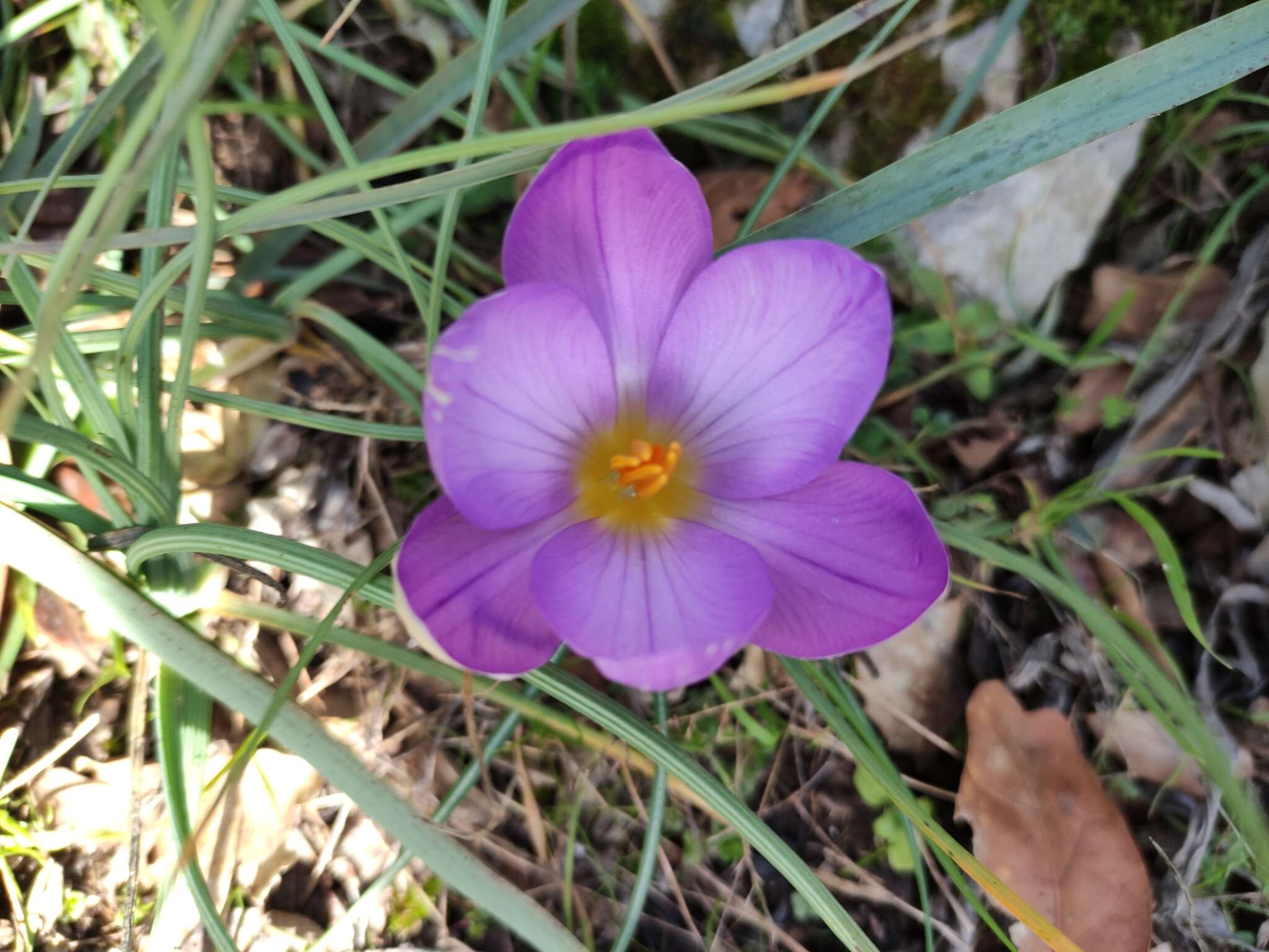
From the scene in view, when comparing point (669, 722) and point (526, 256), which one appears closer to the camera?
point (526, 256)

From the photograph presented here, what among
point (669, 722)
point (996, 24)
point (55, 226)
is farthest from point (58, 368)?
point (996, 24)

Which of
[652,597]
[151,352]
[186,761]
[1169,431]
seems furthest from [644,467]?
[1169,431]

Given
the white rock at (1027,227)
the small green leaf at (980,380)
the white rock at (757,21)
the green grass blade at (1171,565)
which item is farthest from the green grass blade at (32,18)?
the green grass blade at (1171,565)

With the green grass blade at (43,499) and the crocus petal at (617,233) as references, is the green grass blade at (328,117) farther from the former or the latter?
the green grass blade at (43,499)

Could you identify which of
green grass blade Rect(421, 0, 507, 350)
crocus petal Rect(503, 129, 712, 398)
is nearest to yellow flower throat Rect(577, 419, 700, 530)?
crocus petal Rect(503, 129, 712, 398)

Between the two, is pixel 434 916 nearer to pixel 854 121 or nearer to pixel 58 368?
pixel 58 368

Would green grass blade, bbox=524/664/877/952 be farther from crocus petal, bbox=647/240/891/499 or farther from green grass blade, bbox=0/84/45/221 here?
green grass blade, bbox=0/84/45/221
